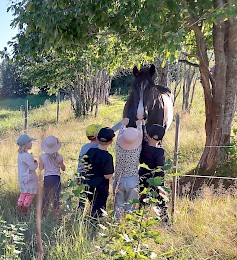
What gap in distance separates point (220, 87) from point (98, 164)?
336 cm

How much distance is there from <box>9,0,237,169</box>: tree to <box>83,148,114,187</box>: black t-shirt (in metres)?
1.40

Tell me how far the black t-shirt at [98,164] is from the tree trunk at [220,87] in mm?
3190

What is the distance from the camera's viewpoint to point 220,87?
6.99m

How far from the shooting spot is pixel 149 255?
2.65 meters

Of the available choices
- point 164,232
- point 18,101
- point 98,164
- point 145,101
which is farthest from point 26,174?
point 18,101

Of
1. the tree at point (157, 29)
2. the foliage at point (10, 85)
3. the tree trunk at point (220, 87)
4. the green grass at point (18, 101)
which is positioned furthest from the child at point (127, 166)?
the foliage at point (10, 85)

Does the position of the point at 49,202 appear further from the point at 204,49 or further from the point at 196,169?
the point at 204,49

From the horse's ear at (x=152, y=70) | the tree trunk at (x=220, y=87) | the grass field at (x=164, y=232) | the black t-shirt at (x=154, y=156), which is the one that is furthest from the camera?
the tree trunk at (x=220, y=87)

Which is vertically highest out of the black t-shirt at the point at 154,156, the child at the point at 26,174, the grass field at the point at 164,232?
the black t-shirt at the point at 154,156

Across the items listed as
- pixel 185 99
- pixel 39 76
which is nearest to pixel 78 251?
pixel 39 76

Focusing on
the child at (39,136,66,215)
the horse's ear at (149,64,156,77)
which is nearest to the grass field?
the child at (39,136,66,215)

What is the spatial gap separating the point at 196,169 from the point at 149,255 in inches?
194

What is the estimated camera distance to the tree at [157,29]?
16.1ft

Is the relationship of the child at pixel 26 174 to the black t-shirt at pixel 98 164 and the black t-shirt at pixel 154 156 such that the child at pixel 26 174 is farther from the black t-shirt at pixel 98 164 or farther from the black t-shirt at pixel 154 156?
the black t-shirt at pixel 154 156
